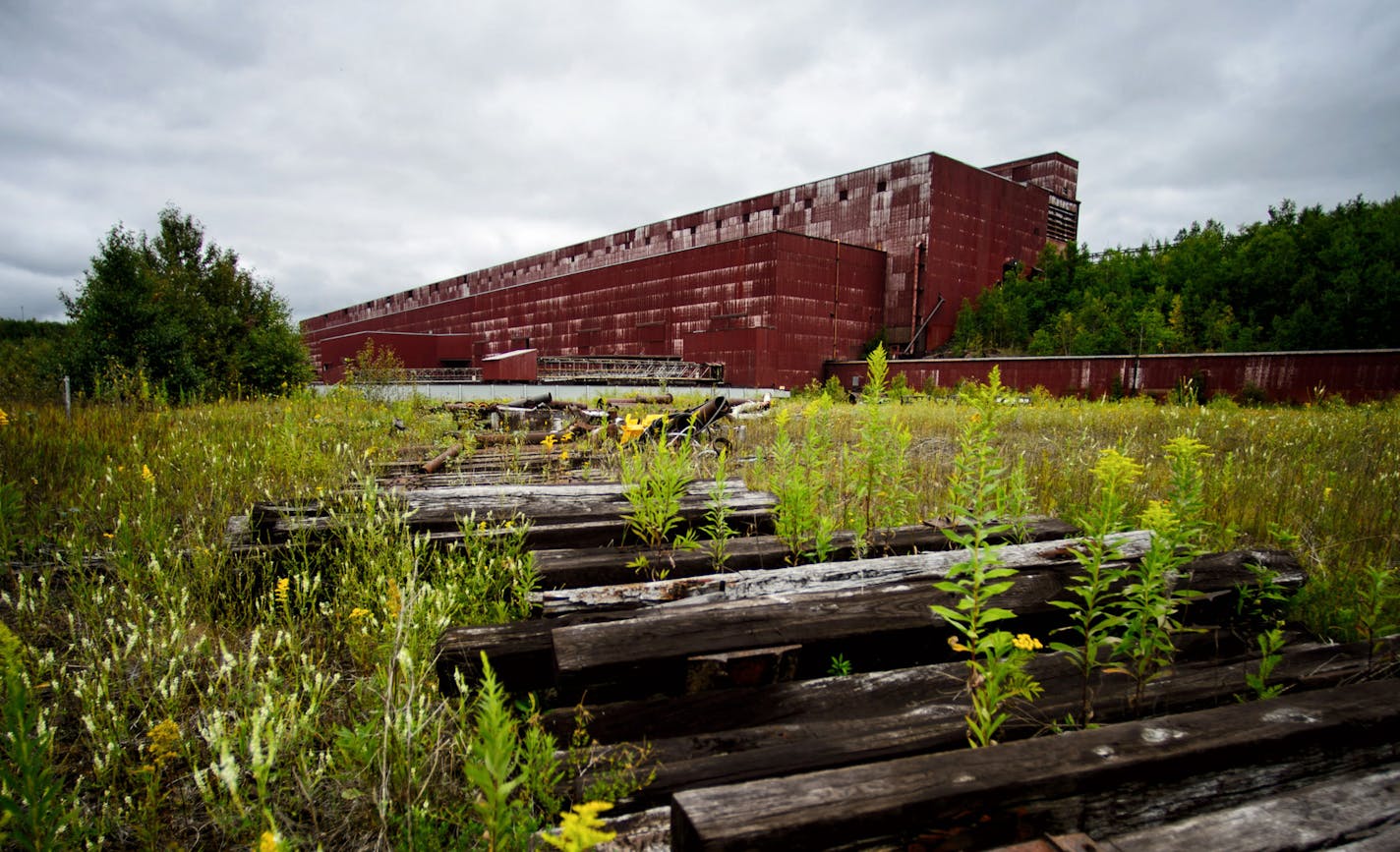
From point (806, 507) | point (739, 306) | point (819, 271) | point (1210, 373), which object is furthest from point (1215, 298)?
point (806, 507)

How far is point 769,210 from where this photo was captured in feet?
112

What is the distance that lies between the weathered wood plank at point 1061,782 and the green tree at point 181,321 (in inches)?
679

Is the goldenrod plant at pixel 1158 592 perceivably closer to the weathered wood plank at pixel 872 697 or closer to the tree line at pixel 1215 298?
the weathered wood plank at pixel 872 697

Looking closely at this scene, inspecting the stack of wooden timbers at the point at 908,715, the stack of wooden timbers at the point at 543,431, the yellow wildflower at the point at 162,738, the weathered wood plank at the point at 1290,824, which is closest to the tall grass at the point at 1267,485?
the stack of wooden timbers at the point at 908,715

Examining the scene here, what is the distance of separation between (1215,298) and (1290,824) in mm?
36862

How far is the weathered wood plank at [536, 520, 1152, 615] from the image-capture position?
2.51 meters

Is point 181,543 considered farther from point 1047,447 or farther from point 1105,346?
point 1105,346

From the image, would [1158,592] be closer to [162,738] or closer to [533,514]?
[533,514]

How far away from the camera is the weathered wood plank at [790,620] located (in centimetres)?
204

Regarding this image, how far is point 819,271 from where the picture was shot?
27.5 m

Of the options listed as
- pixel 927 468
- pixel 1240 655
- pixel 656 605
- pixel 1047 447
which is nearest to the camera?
pixel 1240 655

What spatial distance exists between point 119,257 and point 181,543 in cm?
3091

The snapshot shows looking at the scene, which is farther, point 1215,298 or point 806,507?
point 1215,298

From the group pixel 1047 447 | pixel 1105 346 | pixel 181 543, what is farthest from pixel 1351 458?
pixel 1105 346
